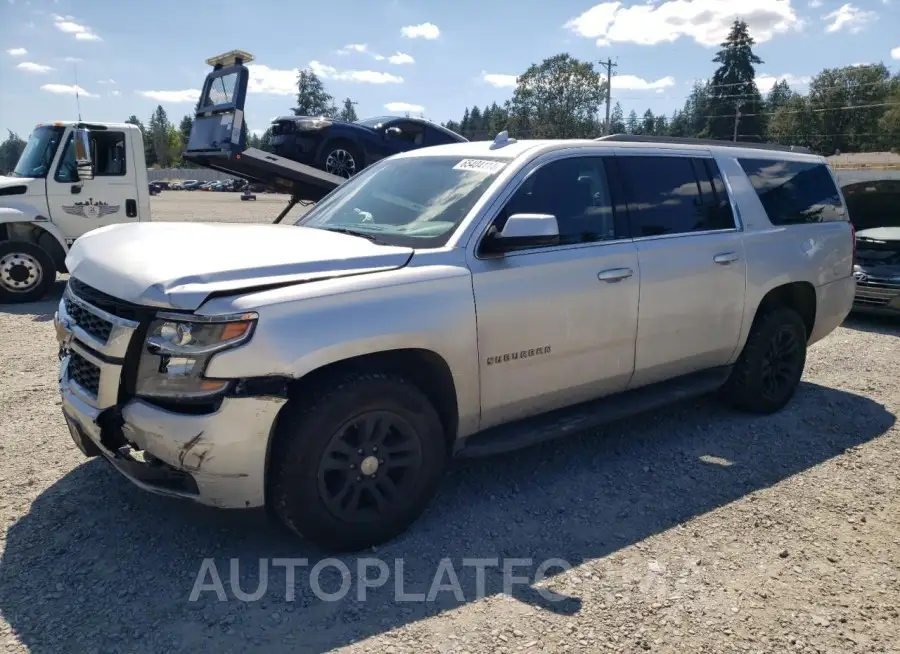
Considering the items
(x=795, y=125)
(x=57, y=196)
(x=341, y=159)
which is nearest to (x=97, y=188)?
(x=57, y=196)

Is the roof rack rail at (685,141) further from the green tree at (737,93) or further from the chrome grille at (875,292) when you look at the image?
the green tree at (737,93)

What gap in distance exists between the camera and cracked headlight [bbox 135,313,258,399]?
2783mm

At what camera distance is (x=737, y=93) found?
257ft

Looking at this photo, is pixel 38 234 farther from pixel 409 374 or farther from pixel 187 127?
pixel 187 127

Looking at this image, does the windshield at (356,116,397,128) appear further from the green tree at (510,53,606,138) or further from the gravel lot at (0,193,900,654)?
the green tree at (510,53,606,138)

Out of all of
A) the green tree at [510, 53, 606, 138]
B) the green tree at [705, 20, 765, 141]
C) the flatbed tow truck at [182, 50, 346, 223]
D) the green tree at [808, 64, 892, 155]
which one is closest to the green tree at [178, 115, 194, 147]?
the flatbed tow truck at [182, 50, 346, 223]

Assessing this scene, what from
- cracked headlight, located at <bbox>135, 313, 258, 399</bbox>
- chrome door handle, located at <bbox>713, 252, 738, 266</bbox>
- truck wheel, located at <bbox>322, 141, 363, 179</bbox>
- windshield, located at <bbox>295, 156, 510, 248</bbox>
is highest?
truck wheel, located at <bbox>322, 141, 363, 179</bbox>

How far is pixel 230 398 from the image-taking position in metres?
2.80

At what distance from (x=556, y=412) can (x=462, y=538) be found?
959 mm

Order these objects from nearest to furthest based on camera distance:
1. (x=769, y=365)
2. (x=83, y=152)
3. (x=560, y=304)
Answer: (x=560, y=304)
(x=769, y=365)
(x=83, y=152)

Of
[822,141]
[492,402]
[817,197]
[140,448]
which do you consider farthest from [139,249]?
[822,141]

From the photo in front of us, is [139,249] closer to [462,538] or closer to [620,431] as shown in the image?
[462,538]

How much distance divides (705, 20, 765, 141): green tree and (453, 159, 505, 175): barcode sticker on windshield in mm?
81310

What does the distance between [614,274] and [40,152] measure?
8.85 metres
